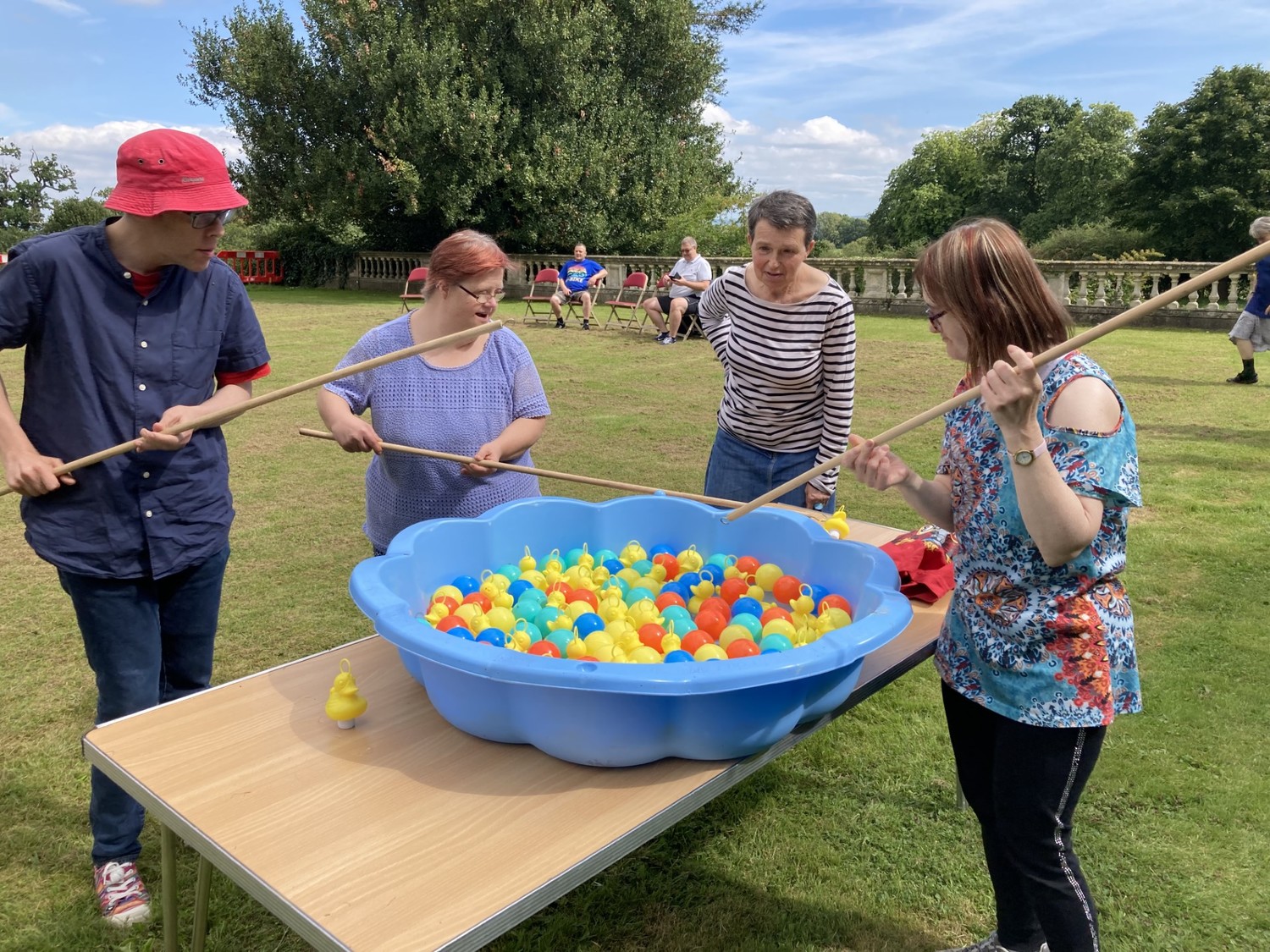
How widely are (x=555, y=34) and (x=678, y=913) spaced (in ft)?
68.6

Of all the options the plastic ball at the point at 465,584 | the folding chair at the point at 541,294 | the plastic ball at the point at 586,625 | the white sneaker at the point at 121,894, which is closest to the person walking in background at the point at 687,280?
the folding chair at the point at 541,294

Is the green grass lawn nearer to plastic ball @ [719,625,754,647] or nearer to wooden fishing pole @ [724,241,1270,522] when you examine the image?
plastic ball @ [719,625,754,647]

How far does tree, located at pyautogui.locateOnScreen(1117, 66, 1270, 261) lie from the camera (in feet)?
97.3

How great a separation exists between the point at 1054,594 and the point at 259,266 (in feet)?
94.8

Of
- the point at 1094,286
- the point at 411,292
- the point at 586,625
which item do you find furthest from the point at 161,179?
the point at 411,292

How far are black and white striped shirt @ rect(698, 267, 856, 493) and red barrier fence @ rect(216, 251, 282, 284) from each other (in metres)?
26.7

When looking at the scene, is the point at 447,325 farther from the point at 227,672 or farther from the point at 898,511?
the point at 898,511

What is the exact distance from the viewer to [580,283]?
51.5 feet

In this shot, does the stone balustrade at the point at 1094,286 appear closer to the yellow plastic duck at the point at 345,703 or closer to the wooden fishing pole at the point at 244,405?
the wooden fishing pole at the point at 244,405

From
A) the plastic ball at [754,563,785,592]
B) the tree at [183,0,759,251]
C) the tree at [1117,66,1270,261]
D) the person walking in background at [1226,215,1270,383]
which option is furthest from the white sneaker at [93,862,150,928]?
the tree at [1117,66,1270,261]

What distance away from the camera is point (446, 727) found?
1853mm

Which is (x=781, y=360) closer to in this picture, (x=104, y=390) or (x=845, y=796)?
(x=845, y=796)

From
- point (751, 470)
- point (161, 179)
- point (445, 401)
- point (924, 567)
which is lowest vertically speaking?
point (924, 567)

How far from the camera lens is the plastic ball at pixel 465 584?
2432mm
